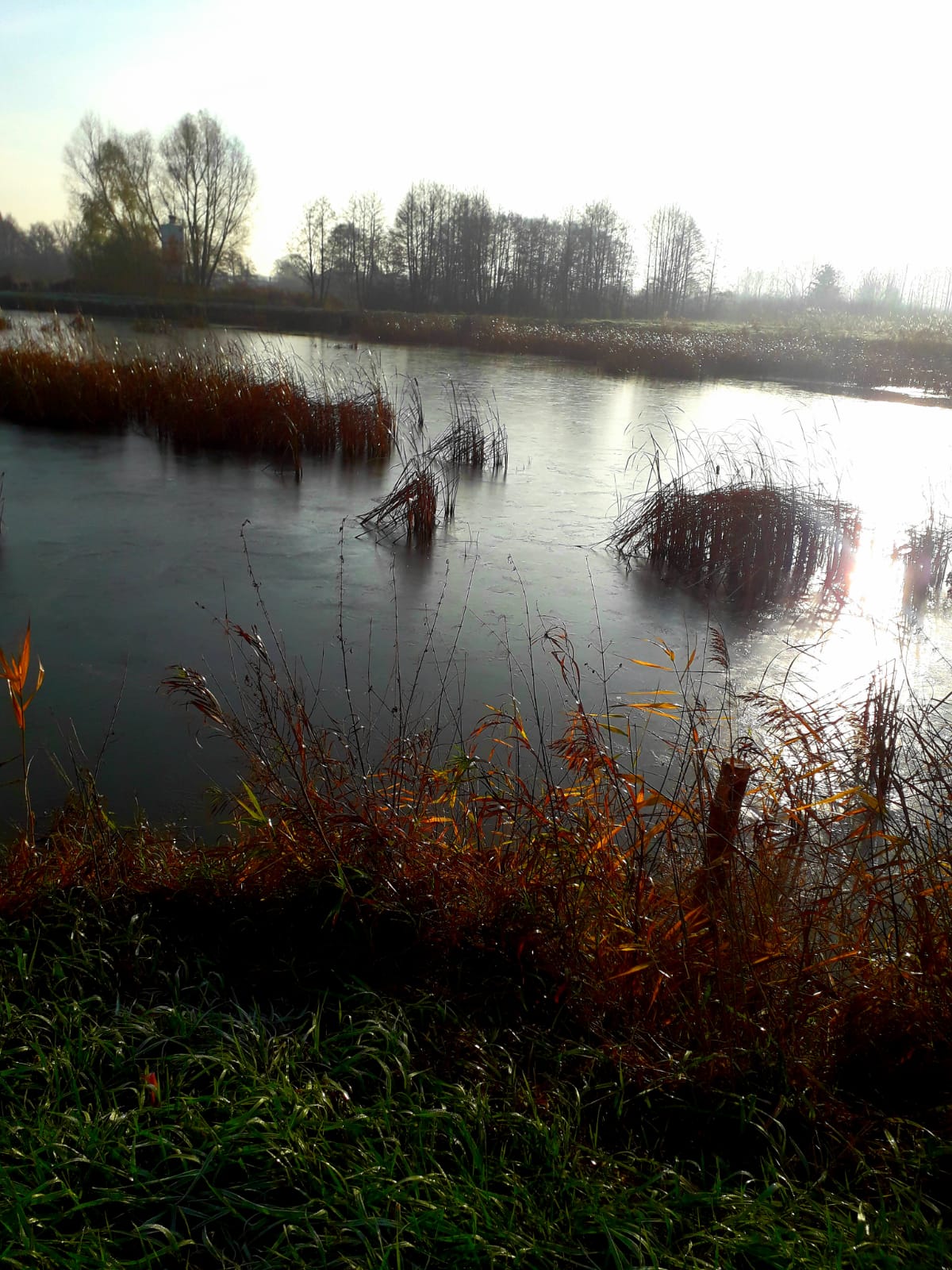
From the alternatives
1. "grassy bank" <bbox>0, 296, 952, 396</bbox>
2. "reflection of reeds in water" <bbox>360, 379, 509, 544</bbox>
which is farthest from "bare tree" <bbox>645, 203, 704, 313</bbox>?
"reflection of reeds in water" <bbox>360, 379, 509, 544</bbox>

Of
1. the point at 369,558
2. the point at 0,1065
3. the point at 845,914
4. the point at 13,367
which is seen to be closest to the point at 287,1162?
the point at 0,1065

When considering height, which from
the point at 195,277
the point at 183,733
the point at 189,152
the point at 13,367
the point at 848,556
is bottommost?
the point at 183,733

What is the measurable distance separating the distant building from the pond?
21.1 metres

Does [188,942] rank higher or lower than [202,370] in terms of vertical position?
lower

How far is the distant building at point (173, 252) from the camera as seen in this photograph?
28156 mm

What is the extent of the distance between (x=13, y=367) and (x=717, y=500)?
7.75m

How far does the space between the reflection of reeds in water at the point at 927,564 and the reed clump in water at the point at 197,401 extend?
15.8ft

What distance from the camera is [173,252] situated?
28578mm

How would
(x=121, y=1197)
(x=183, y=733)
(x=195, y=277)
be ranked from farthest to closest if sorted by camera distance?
(x=195, y=277) < (x=183, y=733) < (x=121, y=1197)

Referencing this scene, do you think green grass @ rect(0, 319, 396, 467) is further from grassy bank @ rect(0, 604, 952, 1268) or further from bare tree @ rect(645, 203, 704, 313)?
bare tree @ rect(645, 203, 704, 313)

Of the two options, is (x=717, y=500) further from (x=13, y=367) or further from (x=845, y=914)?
(x=13, y=367)

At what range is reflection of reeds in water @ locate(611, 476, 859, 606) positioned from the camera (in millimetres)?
5789

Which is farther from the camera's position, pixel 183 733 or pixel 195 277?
pixel 195 277

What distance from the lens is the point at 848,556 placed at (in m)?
5.99
